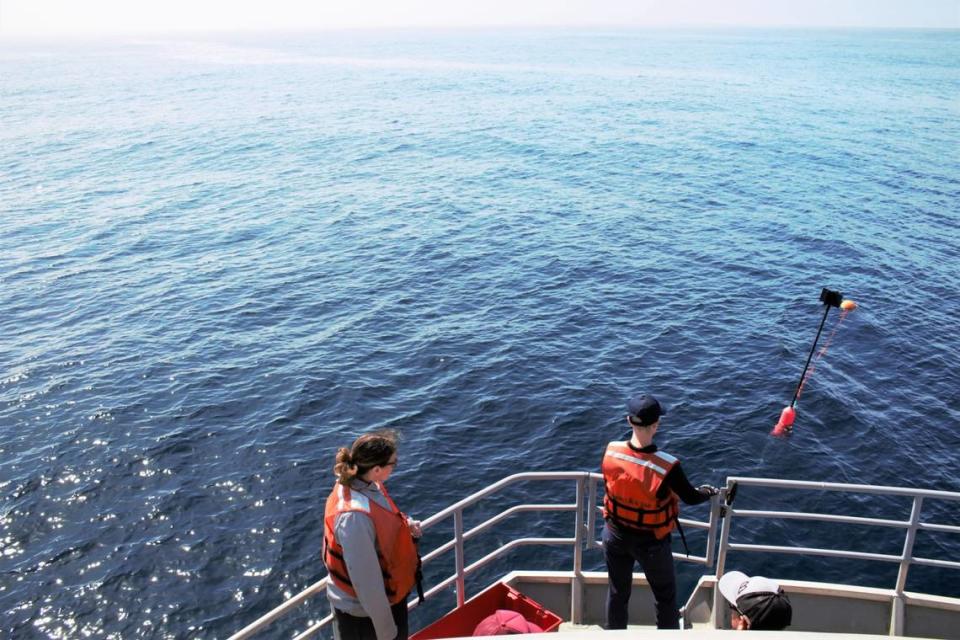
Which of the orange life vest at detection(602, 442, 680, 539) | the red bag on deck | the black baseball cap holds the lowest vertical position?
the red bag on deck

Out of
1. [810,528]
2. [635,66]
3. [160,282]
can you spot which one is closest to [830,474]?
[810,528]

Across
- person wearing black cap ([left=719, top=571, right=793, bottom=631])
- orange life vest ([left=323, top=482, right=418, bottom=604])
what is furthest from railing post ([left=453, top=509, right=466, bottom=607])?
person wearing black cap ([left=719, top=571, right=793, bottom=631])

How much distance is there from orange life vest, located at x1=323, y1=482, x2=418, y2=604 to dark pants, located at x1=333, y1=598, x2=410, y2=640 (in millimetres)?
199

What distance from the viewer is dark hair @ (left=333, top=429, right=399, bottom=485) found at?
5.91 meters

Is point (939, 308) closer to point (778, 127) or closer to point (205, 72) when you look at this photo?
point (778, 127)

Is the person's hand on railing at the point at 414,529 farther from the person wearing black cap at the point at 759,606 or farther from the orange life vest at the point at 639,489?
the person wearing black cap at the point at 759,606

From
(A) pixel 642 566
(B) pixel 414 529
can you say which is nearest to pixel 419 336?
(A) pixel 642 566

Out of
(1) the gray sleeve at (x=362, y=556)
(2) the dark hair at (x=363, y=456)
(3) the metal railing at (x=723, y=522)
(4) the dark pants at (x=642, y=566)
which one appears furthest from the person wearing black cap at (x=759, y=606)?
(2) the dark hair at (x=363, y=456)

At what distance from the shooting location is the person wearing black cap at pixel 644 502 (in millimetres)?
7059

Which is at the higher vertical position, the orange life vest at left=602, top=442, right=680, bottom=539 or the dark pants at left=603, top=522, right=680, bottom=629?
the orange life vest at left=602, top=442, right=680, bottom=539

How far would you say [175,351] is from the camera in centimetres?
2544

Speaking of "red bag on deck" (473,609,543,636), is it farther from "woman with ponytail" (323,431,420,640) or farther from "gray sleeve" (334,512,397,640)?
"gray sleeve" (334,512,397,640)

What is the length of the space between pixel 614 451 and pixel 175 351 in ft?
69.8

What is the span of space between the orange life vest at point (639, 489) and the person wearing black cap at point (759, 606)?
5.21 feet
